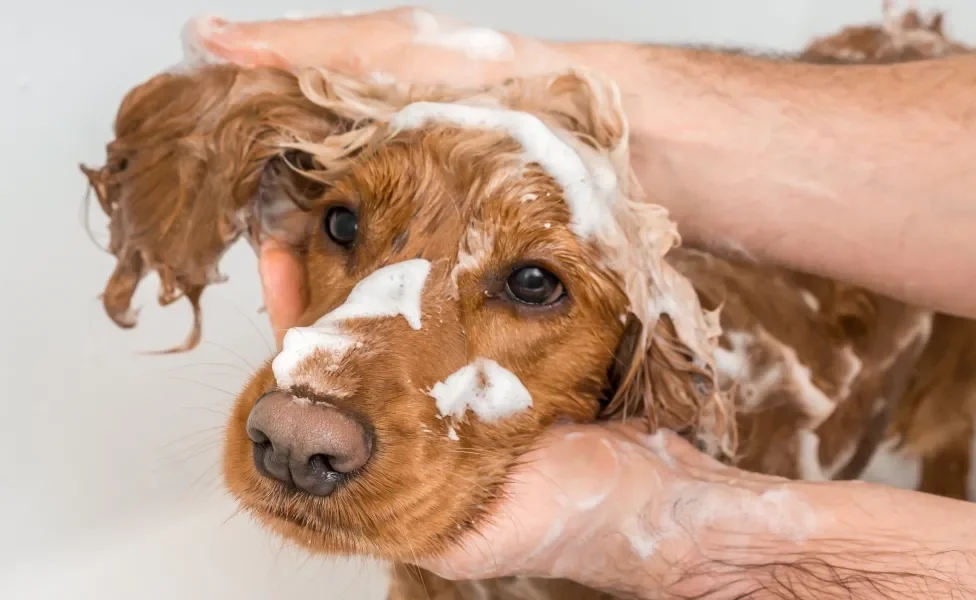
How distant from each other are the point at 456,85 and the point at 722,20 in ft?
7.09

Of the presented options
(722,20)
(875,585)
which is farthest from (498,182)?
(722,20)

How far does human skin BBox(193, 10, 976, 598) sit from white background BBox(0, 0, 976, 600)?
1.08m

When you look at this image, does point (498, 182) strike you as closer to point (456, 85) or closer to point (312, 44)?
point (456, 85)

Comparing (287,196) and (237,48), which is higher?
(237,48)

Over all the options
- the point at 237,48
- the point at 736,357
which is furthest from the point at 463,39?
the point at 736,357

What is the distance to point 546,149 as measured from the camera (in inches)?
52.6

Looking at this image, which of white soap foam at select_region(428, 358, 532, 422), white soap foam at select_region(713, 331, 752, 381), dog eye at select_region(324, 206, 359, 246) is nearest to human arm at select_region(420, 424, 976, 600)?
white soap foam at select_region(428, 358, 532, 422)

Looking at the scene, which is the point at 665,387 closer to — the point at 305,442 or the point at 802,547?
the point at 802,547

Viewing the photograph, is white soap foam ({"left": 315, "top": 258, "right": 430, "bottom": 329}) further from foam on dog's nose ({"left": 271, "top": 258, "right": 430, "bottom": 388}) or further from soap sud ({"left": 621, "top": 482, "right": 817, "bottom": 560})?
soap sud ({"left": 621, "top": 482, "right": 817, "bottom": 560})

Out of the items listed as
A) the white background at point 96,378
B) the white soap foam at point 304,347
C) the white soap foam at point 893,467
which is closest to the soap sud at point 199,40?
the white soap foam at point 304,347

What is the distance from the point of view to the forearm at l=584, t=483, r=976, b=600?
1.32m

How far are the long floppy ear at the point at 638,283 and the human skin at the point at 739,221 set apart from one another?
0.24ft

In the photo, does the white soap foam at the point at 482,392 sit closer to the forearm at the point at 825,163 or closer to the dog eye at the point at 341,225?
the dog eye at the point at 341,225

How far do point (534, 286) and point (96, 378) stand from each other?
5.65 ft
